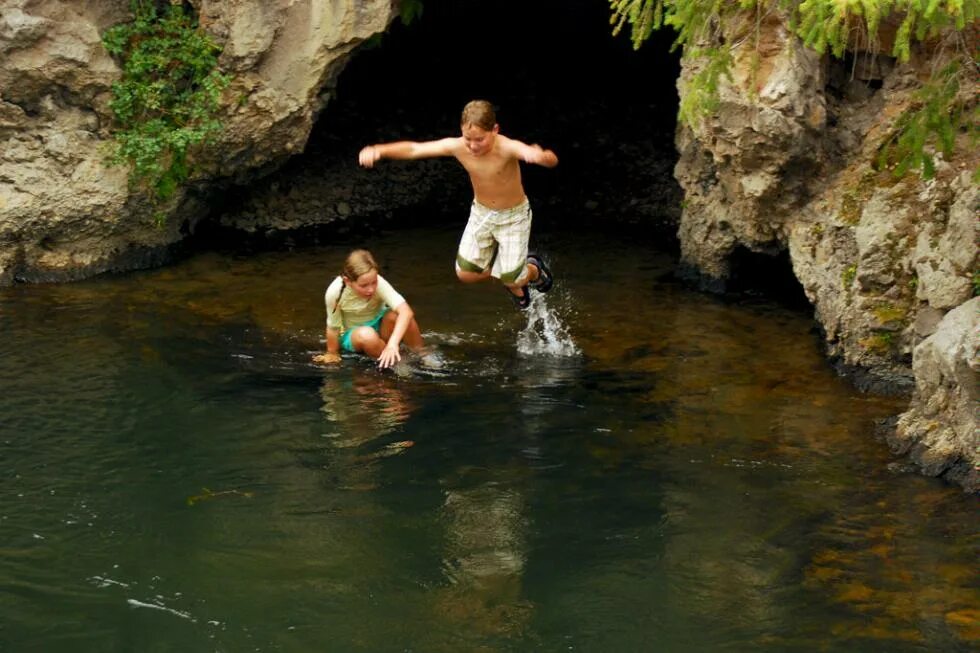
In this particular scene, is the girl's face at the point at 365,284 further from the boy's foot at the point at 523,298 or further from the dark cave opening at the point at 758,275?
the dark cave opening at the point at 758,275

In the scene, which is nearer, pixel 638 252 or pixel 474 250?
pixel 474 250

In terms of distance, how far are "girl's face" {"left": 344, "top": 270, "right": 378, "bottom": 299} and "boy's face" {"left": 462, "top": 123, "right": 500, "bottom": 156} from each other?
1202mm

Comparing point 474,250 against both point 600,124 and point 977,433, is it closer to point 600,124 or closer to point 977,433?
point 977,433

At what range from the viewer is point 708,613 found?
629cm

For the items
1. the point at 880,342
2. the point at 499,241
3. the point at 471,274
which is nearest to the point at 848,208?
the point at 880,342

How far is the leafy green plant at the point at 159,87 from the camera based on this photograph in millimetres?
12031

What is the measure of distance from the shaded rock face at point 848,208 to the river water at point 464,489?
468mm

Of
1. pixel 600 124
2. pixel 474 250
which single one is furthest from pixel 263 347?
pixel 600 124

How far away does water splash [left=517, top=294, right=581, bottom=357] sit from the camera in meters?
10.4

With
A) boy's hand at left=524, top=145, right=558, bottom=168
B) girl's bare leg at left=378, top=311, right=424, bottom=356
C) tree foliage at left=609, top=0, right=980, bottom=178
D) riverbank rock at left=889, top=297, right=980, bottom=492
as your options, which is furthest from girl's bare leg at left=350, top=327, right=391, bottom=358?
riverbank rock at left=889, top=297, right=980, bottom=492

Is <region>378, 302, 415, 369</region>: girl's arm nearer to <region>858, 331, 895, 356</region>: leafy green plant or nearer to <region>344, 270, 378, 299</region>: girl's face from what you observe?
<region>344, 270, 378, 299</region>: girl's face

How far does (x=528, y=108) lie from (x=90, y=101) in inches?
243

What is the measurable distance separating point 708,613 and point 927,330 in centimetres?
346

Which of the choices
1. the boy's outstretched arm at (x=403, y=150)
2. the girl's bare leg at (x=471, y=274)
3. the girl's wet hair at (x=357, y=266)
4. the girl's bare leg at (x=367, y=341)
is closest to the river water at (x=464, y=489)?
the girl's bare leg at (x=367, y=341)
